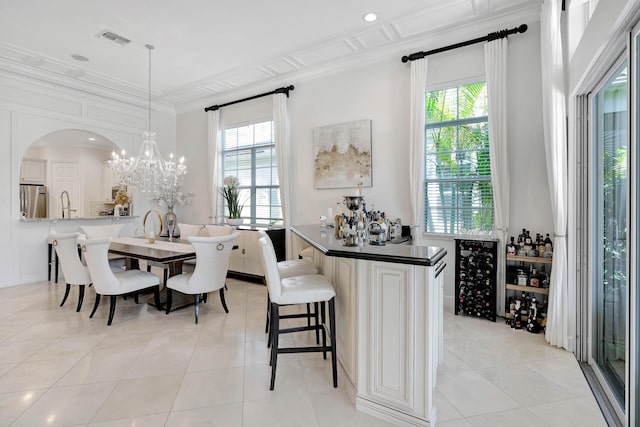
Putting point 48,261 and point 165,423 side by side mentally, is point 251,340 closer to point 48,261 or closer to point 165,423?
point 165,423

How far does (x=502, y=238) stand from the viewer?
3.51 m

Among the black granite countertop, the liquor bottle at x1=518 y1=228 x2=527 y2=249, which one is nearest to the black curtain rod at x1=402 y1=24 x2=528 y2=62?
the liquor bottle at x1=518 y1=228 x2=527 y2=249

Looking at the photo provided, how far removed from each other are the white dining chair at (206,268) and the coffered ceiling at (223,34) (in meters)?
2.49

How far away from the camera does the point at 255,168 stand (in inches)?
233

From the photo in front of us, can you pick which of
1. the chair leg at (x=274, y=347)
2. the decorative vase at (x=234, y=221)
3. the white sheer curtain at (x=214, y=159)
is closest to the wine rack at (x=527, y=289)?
the chair leg at (x=274, y=347)

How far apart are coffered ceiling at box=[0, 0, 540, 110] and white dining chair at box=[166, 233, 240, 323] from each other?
249 centimetres

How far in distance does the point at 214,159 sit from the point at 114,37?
100 inches

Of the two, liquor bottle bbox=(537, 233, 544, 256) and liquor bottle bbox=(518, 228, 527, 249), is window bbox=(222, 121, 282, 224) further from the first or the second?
liquor bottle bbox=(537, 233, 544, 256)

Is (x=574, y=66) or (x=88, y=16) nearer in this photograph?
(x=574, y=66)

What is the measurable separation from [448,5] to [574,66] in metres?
1.44

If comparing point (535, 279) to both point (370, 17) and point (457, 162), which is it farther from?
point (370, 17)

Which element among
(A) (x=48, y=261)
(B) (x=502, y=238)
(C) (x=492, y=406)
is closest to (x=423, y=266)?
(C) (x=492, y=406)

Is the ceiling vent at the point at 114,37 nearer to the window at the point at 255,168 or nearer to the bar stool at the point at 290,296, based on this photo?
the window at the point at 255,168

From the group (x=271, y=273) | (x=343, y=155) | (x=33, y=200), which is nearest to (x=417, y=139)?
(x=343, y=155)
